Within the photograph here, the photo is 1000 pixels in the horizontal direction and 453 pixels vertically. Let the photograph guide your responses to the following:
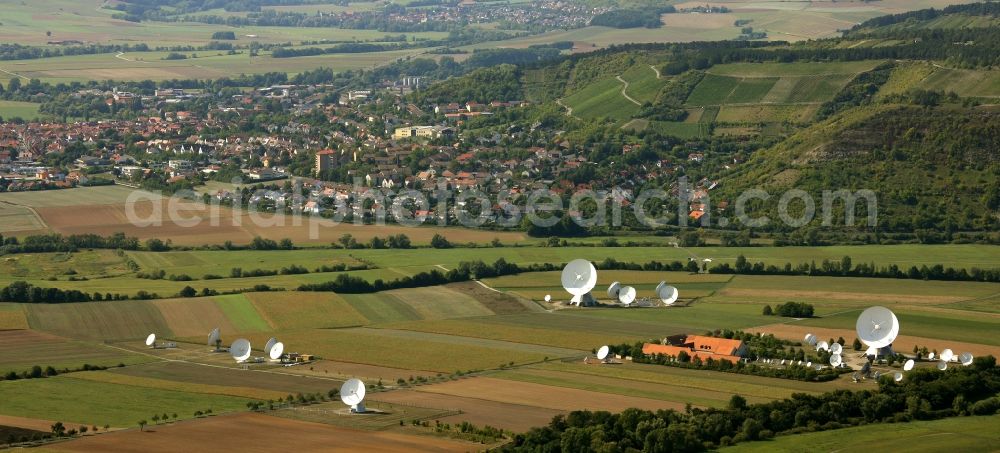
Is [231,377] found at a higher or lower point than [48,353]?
higher

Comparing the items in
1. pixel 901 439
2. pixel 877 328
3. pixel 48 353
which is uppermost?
pixel 877 328

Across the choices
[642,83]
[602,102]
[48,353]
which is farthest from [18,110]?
[48,353]

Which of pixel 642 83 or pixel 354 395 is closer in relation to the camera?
pixel 354 395

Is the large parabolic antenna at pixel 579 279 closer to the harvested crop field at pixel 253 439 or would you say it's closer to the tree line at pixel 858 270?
the tree line at pixel 858 270

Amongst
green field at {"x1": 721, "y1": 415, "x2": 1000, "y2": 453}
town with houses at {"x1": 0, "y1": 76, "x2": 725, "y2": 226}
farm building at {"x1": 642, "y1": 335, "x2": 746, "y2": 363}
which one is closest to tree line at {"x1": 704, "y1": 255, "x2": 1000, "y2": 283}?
town with houses at {"x1": 0, "y1": 76, "x2": 725, "y2": 226}

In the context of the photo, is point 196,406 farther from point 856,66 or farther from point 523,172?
point 856,66

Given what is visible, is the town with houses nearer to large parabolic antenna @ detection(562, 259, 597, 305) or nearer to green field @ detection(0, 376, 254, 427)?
large parabolic antenna @ detection(562, 259, 597, 305)

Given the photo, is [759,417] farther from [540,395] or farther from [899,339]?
[899,339]
